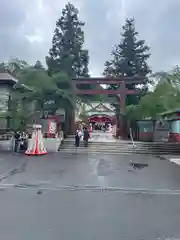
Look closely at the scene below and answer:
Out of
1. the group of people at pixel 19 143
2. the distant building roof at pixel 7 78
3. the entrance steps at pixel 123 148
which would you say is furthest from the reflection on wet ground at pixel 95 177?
the distant building roof at pixel 7 78

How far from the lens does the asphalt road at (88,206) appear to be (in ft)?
18.0

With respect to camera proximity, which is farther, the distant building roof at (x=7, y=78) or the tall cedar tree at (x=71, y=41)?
the tall cedar tree at (x=71, y=41)

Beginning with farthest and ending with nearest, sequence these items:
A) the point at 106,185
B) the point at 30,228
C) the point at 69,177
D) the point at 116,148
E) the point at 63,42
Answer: the point at 63,42 < the point at 116,148 < the point at 69,177 < the point at 106,185 < the point at 30,228

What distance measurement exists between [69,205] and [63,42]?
49.6 metres

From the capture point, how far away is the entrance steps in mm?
24641

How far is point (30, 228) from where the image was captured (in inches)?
221

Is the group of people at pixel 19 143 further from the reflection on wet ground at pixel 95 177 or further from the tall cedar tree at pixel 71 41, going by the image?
the tall cedar tree at pixel 71 41

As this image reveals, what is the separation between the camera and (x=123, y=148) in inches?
993

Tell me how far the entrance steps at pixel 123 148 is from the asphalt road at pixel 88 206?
37.5ft

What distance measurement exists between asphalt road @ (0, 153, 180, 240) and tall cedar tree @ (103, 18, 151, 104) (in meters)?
38.9

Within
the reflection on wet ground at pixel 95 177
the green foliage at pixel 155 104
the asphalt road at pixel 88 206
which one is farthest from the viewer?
the green foliage at pixel 155 104

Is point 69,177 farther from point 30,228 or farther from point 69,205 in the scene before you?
point 30,228

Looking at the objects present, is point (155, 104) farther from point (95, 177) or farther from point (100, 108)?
point (100, 108)

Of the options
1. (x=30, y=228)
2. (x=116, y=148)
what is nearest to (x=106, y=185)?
(x=30, y=228)
